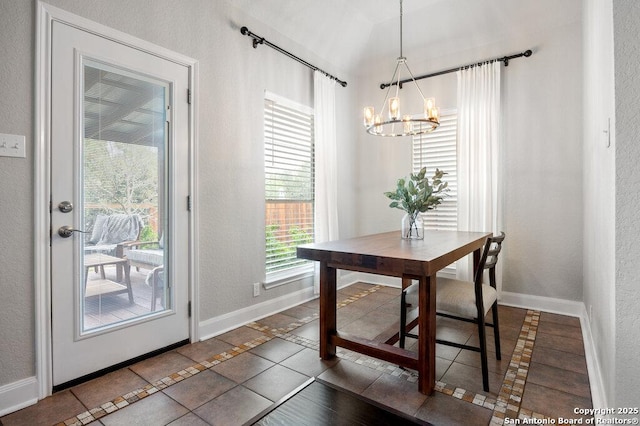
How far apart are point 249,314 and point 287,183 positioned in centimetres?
144

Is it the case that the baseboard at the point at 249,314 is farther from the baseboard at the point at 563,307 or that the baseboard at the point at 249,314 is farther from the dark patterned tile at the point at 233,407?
the baseboard at the point at 563,307

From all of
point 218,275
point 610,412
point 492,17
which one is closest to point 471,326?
point 610,412

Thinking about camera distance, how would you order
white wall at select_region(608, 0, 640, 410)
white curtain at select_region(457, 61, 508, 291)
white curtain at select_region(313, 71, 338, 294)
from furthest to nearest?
white curtain at select_region(313, 71, 338, 294) < white curtain at select_region(457, 61, 508, 291) < white wall at select_region(608, 0, 640, 410)

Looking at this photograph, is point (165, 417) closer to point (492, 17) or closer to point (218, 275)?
point (218, 275)

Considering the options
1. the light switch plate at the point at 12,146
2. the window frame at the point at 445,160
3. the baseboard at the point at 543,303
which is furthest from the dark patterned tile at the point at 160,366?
the baseboard at the point at 543,303

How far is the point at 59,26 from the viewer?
2.06 m

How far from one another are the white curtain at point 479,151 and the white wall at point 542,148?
158 millimetres

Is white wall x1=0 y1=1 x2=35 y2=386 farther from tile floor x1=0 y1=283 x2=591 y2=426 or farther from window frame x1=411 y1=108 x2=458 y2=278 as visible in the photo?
window frame x1=411 y1=108 x2=458 y2=278

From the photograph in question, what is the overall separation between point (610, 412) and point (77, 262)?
2952mm

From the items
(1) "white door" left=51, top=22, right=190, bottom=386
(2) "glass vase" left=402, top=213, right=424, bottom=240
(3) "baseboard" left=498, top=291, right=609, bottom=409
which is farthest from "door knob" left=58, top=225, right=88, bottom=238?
(3) "baseboard" left=498, top=291, right=609, bottom=409

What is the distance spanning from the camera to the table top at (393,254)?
1924 millimetres

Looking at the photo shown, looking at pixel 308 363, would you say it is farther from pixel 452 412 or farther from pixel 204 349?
pixel 452 412

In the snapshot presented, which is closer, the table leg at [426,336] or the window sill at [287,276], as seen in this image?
the table leg at [426,336]

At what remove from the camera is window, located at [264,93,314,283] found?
357 centimetres
